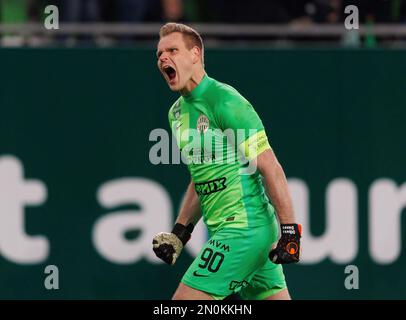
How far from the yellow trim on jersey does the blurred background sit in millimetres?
2718

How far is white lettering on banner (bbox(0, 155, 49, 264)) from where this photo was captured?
10531 mm

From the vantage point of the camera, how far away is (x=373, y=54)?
10.8 metres

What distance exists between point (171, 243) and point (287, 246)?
0.91 m

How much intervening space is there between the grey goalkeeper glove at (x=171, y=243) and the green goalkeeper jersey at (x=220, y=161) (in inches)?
13.9

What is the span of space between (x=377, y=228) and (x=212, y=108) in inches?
126

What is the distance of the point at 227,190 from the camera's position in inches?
316

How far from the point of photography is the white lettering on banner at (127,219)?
35.0 feet

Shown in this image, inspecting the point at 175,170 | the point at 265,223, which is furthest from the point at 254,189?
the point at 175,170

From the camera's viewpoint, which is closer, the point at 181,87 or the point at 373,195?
the point at 181,87

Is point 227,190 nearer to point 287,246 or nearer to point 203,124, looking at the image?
point 203,124

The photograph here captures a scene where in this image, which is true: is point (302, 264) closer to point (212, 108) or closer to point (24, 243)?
point (24, 243)

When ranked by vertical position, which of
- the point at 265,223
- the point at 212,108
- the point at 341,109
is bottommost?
the point at 265,223

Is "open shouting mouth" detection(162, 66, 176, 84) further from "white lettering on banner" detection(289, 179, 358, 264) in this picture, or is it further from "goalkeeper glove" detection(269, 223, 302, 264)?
"white lettering on banner" detection(289, 179, 358, 264)

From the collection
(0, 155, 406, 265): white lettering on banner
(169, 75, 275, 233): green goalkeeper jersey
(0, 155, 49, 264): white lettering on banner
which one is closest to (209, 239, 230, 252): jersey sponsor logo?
(169, 75, 275, 233): green goalkeeper jersey
